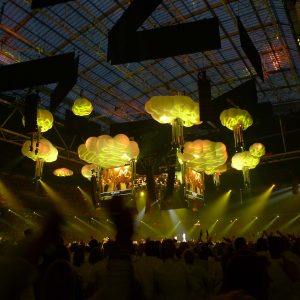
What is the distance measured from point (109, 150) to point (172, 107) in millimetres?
2129

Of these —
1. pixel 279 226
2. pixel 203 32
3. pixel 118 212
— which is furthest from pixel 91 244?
pixel 279 226

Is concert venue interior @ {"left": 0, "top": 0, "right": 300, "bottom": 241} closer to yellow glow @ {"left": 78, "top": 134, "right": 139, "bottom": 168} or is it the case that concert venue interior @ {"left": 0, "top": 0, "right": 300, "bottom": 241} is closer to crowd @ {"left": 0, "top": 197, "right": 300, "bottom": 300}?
yellow glow @ {"left": 78, "top": 134, "right": 139, "bottom": 168}

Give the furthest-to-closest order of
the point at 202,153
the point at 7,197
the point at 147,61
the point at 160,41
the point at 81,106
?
the point at 7,197, the point at 147,61, the point at 81,106, the point at 202,153, the point at 160,41

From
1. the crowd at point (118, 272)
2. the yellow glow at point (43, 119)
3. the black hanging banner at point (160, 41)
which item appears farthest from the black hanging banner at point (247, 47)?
the yellow glow at point (43, 119)

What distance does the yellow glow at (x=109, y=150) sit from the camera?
25.9ft

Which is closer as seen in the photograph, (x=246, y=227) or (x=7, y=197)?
(x=7, y=197)

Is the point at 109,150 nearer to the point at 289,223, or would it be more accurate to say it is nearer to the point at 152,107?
the point at 152,107

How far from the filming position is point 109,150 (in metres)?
8.09

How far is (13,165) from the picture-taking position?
11281mm

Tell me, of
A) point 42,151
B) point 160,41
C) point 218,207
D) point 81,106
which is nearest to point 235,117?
point 160,41

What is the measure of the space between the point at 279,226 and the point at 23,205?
10.2 metres

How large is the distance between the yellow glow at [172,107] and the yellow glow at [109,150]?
1285 millimetres

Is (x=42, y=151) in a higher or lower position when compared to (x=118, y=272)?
higher

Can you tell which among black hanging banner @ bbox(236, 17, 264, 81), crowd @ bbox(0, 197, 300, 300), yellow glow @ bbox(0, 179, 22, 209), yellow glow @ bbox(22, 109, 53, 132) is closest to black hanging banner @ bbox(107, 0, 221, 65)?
black hanging banner @ bbox(236, 17, 264, 81)
